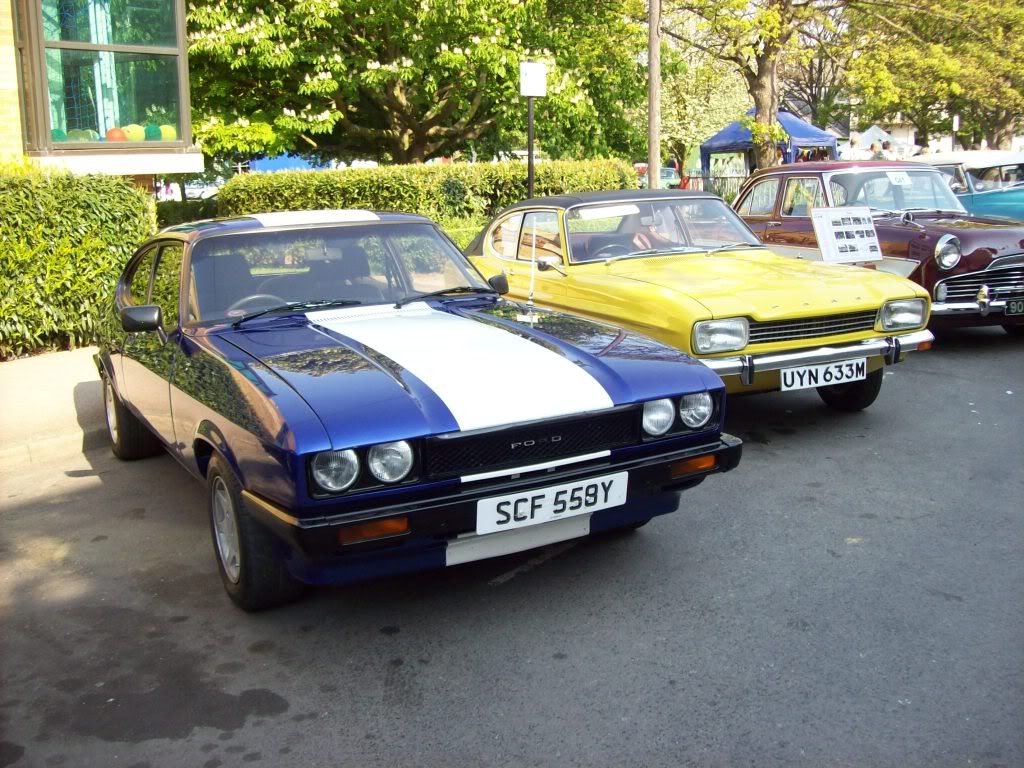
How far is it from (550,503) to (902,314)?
3.65 m

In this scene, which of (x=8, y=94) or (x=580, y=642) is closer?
(x=580, y=642)

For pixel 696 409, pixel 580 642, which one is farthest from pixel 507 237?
pixel 580 642

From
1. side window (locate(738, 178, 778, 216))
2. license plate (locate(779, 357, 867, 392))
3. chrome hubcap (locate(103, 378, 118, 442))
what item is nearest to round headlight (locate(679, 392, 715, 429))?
license plate (locate(779, 357, 867, 392))

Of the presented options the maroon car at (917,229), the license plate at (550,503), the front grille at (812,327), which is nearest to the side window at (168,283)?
the license plate at (550,503)

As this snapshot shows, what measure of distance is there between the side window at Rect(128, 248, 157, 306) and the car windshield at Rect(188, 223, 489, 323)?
0.91m

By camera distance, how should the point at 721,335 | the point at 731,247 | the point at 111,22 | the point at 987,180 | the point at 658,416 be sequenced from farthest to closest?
the point at 987,180 < the point at 111,22 < the point at 731,247 < the point at 721,335 < the point at 658,416

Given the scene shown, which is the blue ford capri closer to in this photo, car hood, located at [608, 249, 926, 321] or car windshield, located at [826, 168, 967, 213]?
car hood, located at [608, 249, 926, 321]

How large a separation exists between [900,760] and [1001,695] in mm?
558

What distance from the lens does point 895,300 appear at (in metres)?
6.38

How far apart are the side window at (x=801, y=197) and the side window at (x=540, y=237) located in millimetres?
3206

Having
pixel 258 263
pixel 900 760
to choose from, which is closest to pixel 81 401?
pixel 258 263

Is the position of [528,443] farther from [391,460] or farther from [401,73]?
[401,73]

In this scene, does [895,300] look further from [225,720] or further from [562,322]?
[225,720]

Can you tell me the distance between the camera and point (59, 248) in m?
9.20
